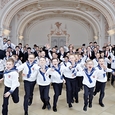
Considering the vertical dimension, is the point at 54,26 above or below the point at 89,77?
above

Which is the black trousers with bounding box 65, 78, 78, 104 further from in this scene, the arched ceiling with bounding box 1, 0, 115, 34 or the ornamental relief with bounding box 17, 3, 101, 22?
the ornamental relief with bounding box 17, 3, 101, 22

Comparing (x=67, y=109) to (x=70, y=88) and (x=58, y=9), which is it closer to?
(x=70, y=88)

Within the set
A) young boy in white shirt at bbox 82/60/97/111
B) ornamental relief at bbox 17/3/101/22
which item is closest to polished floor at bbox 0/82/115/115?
young boy in white shirt at bbox 82/60/97/111

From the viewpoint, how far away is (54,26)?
56.4ft

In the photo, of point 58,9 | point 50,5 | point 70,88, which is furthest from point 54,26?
point 70,88

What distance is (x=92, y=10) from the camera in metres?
13.3

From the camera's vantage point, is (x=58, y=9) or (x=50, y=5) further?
(x=58, y=9)

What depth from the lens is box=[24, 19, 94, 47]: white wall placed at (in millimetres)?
17094

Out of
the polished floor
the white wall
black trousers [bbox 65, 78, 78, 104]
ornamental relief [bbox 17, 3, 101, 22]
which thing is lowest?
the polished floor

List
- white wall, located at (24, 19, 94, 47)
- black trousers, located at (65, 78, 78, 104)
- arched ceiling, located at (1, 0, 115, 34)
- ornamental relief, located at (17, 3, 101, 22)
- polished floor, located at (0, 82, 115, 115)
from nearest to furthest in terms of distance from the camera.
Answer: polished floor, located at (0, 82, 115, 115) → black trousers, located at (65, 78, 78, 104) → arched ceiling, located at (1, 0, 115, 34) → ornamental relief, located at (17, 3, 101, 22) → white wall, located at (24, 19, 94, 47)

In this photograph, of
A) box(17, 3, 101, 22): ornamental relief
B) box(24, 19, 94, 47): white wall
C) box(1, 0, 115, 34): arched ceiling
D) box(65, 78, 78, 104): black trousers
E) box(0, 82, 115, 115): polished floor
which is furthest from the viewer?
box(24, 19, 94, 47): white wall

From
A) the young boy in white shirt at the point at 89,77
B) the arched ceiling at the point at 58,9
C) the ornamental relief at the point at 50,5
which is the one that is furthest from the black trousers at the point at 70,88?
the ornamental relief at the point at 50,5

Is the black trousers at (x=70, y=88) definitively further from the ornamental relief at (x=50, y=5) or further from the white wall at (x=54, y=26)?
the white wall at (x=54, y=26)

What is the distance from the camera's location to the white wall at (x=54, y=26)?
17.1 metres
